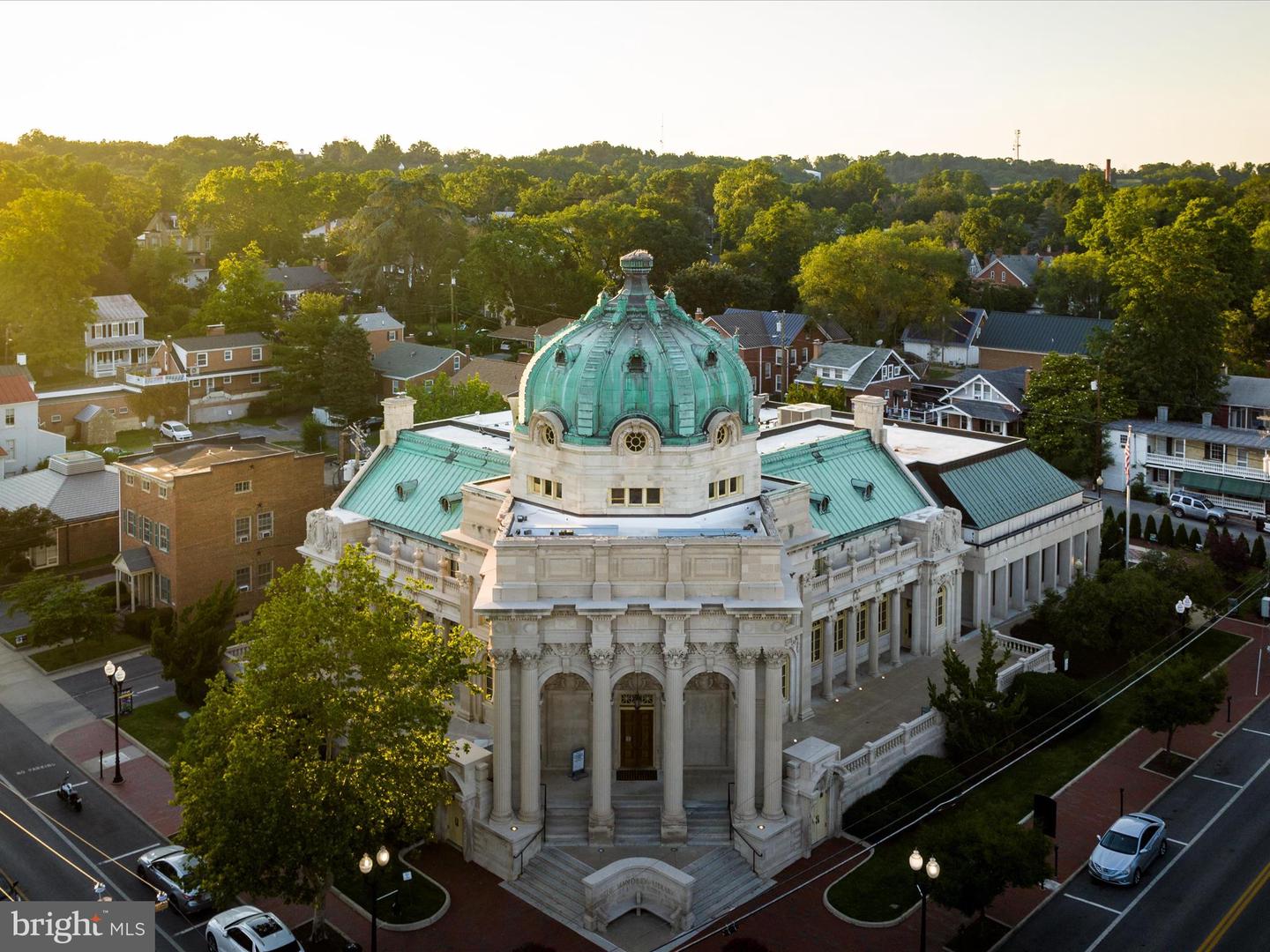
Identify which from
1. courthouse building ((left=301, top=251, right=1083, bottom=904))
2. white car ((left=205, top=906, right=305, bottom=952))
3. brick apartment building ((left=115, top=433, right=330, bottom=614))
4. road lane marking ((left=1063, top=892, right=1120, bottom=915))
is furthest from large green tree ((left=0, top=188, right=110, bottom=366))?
road lane marking ((left=1063, top=892, right=1120, bottom=915))

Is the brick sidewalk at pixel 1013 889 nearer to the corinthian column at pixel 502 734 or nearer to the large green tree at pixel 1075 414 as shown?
the corinthian column at pixel 502 734

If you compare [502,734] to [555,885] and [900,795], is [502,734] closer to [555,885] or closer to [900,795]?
[555,885]

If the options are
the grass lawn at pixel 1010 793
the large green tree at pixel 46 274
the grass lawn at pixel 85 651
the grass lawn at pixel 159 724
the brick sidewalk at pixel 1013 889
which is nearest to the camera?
the brick sidewalk at pixel 1013 889

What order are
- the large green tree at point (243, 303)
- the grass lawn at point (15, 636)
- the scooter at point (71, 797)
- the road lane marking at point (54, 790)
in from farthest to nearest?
the large green tree at point (243, 303)
the grass lawn at point (15, 636)
the road lane marking at point (54, 790)
the scooter at point (71, 797)

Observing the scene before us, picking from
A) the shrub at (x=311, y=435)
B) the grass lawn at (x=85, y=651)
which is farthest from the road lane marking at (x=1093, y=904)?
the shrub at (x=311, y=435)

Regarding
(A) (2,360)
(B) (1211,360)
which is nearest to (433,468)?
(B) (1211,360)

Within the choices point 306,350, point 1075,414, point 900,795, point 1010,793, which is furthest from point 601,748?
point 306,350
